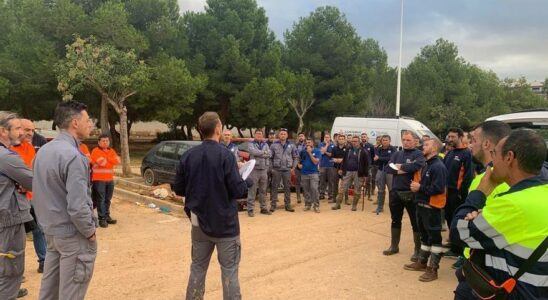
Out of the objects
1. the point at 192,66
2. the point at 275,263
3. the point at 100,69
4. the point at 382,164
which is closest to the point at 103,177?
the point at 275,263

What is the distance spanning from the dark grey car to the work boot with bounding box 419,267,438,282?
7.23m

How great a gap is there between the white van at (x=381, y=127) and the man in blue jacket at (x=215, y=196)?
12.0 metres

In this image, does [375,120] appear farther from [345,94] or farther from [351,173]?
[345,94]

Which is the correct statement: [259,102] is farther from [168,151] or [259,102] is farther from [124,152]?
[168,151]

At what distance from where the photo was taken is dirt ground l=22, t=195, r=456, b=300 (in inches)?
188

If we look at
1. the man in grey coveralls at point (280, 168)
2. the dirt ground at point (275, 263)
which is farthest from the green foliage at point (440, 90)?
the dirt ground at point (275, 263)

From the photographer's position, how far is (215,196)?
3568mm

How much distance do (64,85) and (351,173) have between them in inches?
404

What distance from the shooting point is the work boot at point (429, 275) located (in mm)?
5234

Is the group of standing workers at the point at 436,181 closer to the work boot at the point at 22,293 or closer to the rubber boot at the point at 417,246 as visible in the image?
the rubber boot at the point at 417,246

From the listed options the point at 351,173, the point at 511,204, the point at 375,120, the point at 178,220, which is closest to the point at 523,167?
the point at 511,204

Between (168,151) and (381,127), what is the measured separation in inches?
321

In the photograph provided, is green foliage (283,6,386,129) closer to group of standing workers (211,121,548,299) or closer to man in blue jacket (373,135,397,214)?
group of standing workers (211,121,548,299)

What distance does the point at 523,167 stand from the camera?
7.06ft
